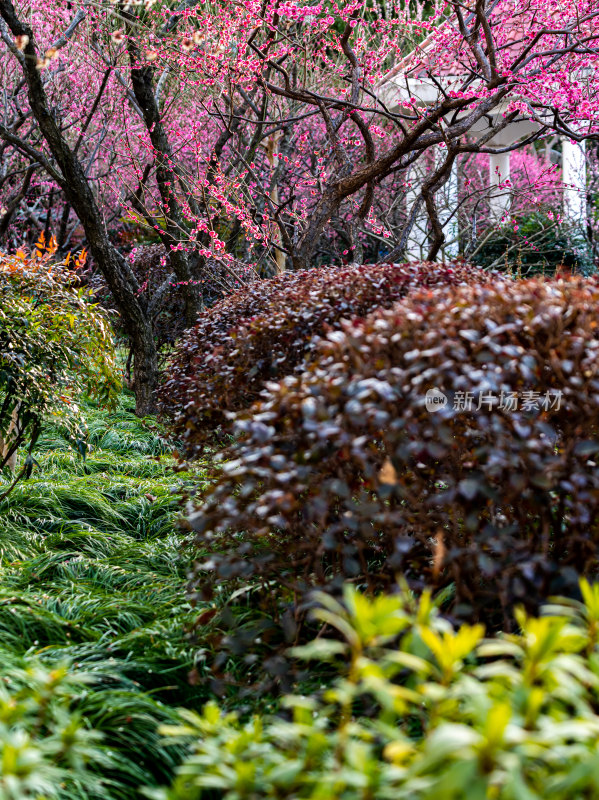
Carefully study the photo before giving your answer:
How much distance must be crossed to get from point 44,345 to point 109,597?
1424mm

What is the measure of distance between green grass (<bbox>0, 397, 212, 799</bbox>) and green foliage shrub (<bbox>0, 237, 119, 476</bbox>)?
0.53 m

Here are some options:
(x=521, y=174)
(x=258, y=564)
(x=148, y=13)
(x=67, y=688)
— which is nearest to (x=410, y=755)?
(x=258, y=564)

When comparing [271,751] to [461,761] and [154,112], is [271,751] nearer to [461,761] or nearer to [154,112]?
[461,761]

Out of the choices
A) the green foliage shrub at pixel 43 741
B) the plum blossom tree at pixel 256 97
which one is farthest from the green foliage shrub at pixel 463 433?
the plum blossom tree at pixel 256 97

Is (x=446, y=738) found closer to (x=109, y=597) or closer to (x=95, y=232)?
(x=109, y=597)

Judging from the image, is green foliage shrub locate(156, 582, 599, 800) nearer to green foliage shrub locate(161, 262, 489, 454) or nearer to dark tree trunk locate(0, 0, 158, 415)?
green foliage shrub locate(161, 262, 489, 454)

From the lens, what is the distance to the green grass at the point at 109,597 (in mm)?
2309

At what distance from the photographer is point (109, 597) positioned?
331 centimetres

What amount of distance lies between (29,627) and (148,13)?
6.75 meters

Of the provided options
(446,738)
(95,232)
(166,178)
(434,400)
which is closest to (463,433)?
(434,400)

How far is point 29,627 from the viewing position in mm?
2977

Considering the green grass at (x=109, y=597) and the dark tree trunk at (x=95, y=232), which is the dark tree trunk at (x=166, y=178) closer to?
the dark tree trunk at (x=95, y=232)

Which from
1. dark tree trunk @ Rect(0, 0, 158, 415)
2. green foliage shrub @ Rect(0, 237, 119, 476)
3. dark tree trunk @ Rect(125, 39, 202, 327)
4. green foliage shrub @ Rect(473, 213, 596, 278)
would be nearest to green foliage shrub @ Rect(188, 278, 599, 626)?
green foliage shrub @ Rect(0, 237, 119, 476)

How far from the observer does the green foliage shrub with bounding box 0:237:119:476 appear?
3826mm
